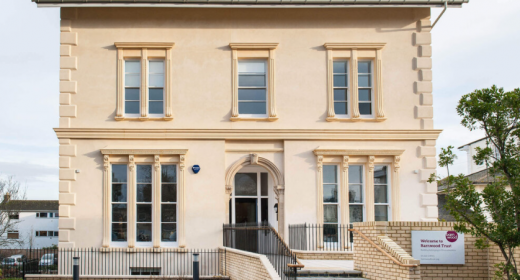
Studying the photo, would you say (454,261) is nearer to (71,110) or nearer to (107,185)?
(107,185)

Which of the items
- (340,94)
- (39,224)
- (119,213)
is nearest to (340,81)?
(340,94)

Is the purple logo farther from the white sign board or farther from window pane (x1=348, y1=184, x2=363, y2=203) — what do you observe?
window pane (x1=348, y1=184, x2=363, y2=203)

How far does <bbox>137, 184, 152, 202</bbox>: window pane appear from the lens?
18328mm

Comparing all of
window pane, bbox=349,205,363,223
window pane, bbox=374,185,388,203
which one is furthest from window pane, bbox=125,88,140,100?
window pane, bbox=374,185,388,203

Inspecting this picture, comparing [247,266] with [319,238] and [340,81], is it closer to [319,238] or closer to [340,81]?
[319,238]

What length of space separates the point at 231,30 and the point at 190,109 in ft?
9.91

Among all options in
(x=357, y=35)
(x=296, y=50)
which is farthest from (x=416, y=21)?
(x=296, y=50)

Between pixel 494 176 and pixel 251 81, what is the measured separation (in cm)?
907

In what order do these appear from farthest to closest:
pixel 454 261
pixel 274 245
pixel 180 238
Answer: pixel 180 238 → pixel 274 245 → pixel 454 261

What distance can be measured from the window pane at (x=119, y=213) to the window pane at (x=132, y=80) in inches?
160

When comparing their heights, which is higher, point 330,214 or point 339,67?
point 339,67

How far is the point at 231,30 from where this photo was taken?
61.4ft

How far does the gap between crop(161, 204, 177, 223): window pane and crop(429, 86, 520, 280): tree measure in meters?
9.15

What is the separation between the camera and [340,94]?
18.9 meters
